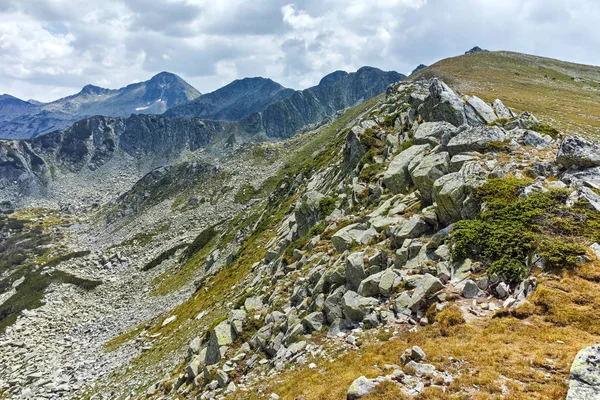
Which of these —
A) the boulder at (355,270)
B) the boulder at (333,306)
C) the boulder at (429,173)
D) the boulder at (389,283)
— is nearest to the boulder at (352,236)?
the boulder at (355,270)

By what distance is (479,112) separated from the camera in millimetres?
32625

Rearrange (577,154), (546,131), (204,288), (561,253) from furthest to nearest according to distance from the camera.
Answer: (204,288) < (546,131) < (577,154) < (561,253)

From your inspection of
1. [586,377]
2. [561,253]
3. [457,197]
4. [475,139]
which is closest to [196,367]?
[457,197]

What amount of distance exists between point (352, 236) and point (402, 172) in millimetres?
7632

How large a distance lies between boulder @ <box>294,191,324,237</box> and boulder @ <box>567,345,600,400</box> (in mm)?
28474

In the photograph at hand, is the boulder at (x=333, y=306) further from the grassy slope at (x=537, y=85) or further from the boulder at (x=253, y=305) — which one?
the grassy slope at (x=537, y=85)

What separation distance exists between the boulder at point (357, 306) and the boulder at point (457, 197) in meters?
6.66

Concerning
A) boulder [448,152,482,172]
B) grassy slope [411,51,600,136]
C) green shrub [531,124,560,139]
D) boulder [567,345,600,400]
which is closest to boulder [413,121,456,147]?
boulder [448,152,482,172]

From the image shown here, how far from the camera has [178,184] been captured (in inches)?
5940

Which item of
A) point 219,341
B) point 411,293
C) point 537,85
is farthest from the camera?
point 537,85

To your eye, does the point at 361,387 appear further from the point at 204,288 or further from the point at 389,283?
the point at 204,288

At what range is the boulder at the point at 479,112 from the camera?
3199 cm

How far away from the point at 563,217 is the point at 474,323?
6.90 m

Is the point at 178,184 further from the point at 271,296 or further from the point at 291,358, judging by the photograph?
the point at 291,358
